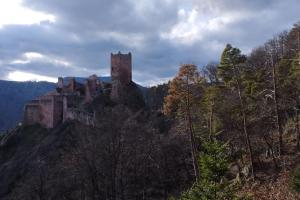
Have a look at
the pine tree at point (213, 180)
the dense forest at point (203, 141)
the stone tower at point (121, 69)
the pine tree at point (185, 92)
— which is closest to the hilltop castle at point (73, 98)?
the stone tower at point (121, 69)

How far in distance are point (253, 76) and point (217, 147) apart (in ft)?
79.8

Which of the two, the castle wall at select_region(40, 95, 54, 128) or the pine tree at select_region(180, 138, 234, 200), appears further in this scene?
the castle wall at select_region(40, 95, 54, 128)

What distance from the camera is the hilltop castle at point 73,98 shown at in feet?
305

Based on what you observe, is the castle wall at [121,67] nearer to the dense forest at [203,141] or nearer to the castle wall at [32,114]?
the castle wall at [32,114]

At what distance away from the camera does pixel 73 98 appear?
10019 centimetres

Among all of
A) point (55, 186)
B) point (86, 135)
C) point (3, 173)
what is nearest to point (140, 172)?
point (86, 135)

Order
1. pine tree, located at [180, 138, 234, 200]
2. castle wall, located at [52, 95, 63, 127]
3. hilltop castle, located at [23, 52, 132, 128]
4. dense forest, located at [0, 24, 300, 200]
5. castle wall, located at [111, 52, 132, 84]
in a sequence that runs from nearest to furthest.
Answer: pine tree, located at [180, 138, 234, 200] < dense forest, located at [0, 24, 300, 200] < hilltop castle, located at [23, 52, 132, 128] < castle wall, located at [111, 52, 132, 84] < castle wall, located at [52, 95, 63, 127]

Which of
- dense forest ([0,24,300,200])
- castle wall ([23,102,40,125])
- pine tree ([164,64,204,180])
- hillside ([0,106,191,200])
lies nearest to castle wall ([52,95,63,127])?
castle wall ([23,102,40,125])

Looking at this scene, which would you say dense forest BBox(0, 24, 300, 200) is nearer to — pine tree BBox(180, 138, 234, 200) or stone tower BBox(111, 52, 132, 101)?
pine tree BBox(180, 138, 234, 200)

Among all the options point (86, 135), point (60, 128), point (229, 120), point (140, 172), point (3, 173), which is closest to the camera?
point (229, 120)

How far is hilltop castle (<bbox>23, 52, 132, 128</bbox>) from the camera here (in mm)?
92938

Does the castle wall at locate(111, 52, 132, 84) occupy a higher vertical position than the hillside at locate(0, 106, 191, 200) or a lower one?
higher

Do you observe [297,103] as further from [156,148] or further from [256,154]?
[156,148]

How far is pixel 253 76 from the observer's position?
46.4 metres
